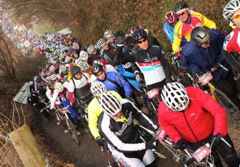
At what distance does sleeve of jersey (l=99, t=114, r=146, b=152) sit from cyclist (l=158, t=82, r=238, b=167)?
3.09 ft

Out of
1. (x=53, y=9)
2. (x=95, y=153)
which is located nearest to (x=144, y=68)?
(x=95, y=153)

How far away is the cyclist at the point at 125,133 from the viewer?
18.5ft

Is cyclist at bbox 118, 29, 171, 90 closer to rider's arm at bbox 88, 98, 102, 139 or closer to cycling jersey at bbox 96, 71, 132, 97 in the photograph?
cycling jersey at bbox 96, 71, 132, 97

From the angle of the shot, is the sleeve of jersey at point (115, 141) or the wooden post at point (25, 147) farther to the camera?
the sleeve of jersey at point (115, 141)

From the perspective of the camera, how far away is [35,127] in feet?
58.0

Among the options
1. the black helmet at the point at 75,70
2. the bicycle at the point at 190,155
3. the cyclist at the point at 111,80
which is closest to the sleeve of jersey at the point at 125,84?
the cyclist at the point at 111,80

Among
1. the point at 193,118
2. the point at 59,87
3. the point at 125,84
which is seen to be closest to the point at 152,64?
the point at 125,84

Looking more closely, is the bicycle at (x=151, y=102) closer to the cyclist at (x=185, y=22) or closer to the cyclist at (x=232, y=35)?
the cyclist at (x=185, y=22)

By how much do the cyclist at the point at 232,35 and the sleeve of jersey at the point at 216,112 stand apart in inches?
54.8

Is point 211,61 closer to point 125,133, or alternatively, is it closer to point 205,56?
point 205,56

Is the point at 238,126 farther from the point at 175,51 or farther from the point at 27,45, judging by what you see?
the point at 27,45

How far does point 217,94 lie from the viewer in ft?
22.6

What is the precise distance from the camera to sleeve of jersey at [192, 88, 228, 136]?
4.67 metres

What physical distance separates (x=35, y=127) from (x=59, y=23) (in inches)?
571
